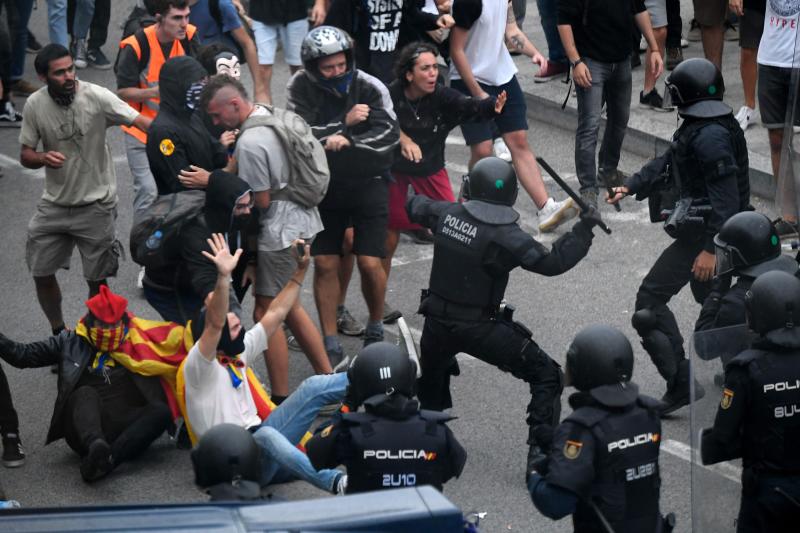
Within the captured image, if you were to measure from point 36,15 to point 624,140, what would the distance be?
7467 mm

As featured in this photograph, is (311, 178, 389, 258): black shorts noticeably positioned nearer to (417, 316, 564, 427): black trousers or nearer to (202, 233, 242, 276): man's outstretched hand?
(417, 316, 564, 427): black trousers

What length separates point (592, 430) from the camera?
15.3ft

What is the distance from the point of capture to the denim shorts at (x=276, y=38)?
11078 mm

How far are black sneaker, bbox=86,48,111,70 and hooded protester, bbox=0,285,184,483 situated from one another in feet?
23.1

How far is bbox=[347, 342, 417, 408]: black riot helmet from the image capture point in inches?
194

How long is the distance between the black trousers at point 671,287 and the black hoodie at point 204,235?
2203mm

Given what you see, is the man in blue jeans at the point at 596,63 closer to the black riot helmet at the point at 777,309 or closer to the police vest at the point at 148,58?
the police vest at the point at 148,58

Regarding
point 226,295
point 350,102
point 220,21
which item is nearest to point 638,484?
point 226,295

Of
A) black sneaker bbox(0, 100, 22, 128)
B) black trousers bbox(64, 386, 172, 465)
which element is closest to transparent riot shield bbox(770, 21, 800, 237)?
black trousers bbox(64, 386, 172, 465)

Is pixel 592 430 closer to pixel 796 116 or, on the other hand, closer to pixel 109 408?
→ pixel 109 408

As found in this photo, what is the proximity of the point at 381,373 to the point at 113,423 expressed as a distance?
2.25 metres

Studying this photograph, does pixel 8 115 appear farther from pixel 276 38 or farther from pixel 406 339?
pixel 406 339

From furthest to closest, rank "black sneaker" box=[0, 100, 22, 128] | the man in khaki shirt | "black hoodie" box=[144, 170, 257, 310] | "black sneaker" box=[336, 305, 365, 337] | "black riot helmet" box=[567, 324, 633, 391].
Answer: "black sneaker" box=[0, 100, 22, 128]
"black sneaker" box=[336, 305, 365, 337]
the man in khaki shirt
"black hoodie" box=[144, 170, 257, 310]
"black riot helmet" box=[567, 324, 633, 391]

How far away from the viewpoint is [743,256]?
5.97 metres
